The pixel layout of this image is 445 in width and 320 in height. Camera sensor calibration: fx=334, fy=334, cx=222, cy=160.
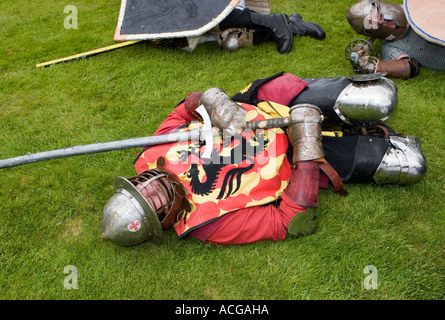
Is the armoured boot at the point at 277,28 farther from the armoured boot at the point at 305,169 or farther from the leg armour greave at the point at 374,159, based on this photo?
the armoured boot at the point at 305,169

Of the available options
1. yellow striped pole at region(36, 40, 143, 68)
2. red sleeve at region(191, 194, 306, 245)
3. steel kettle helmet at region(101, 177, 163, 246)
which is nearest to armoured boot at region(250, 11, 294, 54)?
yellow striped pole at region(36, 40, 143, 68)

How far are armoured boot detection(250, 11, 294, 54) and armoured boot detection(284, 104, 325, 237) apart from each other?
235 cm

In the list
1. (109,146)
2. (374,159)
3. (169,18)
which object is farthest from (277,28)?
(109,146)

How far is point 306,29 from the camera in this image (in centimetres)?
492

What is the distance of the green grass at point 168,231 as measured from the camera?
2.51 meters

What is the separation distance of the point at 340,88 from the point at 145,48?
10.5 feet

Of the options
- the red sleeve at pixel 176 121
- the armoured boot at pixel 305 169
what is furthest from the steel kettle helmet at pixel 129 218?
the armoured boot at pixel 305 169

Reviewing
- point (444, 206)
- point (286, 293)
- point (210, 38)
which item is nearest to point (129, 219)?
point (286, 293)

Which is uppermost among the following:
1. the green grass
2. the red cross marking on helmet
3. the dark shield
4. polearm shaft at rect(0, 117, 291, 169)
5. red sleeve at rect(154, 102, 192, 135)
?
the dark shield

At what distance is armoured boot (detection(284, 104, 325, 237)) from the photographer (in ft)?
8.23

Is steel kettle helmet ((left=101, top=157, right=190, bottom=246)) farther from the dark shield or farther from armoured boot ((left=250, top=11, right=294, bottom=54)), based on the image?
armoured boot ((left=250, top=11, right=294, bottom=54))

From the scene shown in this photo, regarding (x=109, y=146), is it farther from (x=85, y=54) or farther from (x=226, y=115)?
(x=85, y=54)

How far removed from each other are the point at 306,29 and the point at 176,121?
9.34 ft

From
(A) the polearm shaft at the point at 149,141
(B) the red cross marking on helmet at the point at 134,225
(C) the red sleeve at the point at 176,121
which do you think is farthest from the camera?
(C) the red sleeve at the point at 176,121
